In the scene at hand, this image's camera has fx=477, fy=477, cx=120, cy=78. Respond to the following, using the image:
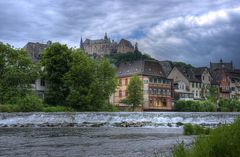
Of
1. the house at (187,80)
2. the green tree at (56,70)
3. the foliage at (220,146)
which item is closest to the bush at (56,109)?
the green tree at (56,70)

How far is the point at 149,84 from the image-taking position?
116750 millimetres

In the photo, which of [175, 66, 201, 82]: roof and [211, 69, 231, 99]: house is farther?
[211, 69, 231, 99]: house

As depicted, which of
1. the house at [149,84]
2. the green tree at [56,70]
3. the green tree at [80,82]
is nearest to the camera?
the green tree at [80,82]

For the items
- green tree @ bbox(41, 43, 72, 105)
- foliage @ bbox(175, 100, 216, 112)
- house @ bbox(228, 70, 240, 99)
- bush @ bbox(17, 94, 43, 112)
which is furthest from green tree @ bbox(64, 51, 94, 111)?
house @ bbox(228, 70, 240, 99)

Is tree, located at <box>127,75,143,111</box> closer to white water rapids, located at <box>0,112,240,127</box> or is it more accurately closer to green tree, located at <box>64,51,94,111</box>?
green tree, located at <box>64,51,94,111</box>

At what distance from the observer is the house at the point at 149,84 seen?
116 m

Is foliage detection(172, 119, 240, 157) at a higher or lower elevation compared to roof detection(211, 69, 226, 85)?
lower

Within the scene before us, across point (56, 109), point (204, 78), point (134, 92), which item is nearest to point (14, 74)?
point (56, 109)

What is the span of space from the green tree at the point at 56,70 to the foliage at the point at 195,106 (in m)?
38.3

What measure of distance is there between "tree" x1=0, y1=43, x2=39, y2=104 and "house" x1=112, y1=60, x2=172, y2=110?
3609 centimetres

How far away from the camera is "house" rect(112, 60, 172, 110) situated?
116125 millimetres

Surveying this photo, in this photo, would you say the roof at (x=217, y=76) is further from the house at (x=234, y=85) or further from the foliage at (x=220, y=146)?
the foliage at (x=220, y=146)

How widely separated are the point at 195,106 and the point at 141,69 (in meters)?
15.9

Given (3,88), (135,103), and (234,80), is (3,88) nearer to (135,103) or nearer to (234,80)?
(135,103)
